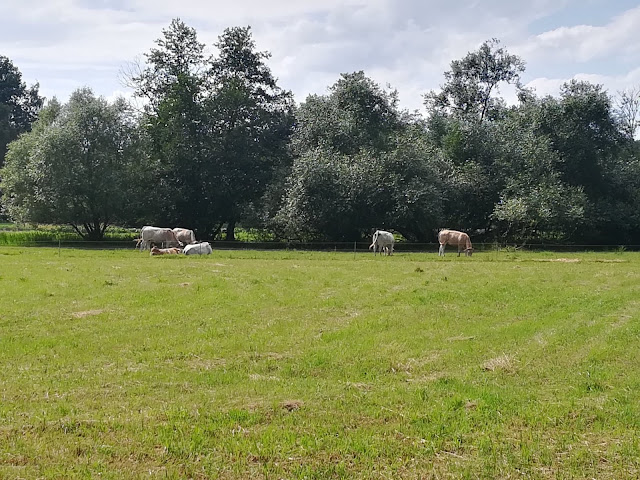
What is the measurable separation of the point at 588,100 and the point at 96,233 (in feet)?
123

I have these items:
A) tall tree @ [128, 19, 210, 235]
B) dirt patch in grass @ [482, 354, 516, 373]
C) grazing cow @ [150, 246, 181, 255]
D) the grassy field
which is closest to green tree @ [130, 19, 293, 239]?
tall tree @ [128, 19, 210, 235]

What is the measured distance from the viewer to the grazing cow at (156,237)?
122 feet

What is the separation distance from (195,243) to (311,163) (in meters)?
10.0

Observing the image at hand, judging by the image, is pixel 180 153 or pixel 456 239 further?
pixel 180 153

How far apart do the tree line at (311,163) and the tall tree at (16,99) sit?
1510 inches

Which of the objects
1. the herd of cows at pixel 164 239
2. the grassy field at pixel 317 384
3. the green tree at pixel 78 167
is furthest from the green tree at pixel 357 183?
the grassy field at pixel 317 384

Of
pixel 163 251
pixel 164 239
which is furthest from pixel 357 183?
pixel 163 251

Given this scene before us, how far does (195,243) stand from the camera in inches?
1384

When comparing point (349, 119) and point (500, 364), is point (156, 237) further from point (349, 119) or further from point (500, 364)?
point (500, 364)

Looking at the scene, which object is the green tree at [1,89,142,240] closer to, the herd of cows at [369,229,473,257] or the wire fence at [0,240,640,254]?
the wire fence at [0,240,640,254]

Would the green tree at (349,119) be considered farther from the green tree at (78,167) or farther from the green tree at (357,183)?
the green tree at (78,167)

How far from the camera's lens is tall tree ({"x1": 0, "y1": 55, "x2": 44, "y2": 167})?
273 feet

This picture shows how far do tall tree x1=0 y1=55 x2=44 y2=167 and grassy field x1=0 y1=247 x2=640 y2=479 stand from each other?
7793cm

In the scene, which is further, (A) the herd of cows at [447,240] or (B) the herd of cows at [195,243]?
(A) the herd of cows at [447,240]
